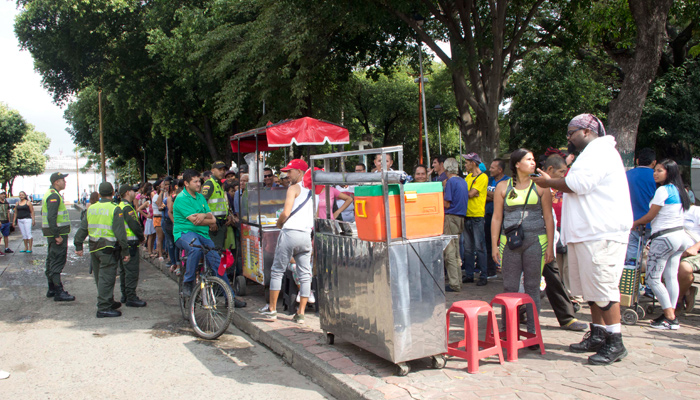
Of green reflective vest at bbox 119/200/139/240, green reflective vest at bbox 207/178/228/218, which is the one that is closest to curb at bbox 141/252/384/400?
green reflective vest at bbox 207/178/228/218

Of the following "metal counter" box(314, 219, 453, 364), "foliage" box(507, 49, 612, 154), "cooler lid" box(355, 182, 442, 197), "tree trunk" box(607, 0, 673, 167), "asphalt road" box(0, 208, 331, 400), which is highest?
"foliage" box(507, 49, 612, 154)

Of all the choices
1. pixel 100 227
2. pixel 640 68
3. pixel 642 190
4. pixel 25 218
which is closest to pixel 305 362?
pixel 100 227

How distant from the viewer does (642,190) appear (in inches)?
233

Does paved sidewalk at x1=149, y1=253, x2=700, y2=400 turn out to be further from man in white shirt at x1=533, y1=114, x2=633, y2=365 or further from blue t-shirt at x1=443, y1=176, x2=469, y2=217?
blue t-shirt at x1=443, y1=176, x2=469, y2=217

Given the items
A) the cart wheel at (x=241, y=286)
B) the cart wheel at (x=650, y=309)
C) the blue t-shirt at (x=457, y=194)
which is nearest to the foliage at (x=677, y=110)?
the blue t-shirt at (x=457, y=194)

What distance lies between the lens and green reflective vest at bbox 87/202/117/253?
7.23 metres

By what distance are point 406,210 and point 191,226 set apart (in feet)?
11.5

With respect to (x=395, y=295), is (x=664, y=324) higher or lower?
lower

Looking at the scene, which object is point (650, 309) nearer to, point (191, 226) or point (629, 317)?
point (629, 317)

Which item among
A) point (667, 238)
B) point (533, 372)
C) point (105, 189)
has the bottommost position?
point (533, 372)

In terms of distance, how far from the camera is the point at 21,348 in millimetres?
5844

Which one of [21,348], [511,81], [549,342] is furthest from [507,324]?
[511,81]

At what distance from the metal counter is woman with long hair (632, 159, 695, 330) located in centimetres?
259

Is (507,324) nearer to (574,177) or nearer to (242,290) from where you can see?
(574,177)
